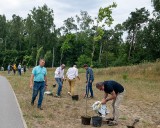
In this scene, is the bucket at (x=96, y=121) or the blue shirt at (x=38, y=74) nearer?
the bucket at (x=96, y=121)

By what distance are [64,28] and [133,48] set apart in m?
25.6

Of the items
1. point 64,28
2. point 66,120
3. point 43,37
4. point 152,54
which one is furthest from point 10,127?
point 64,28

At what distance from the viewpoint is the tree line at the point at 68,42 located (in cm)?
7192

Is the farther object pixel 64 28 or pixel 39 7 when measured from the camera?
pixel 64 28

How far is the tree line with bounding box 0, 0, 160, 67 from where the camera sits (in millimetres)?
71919

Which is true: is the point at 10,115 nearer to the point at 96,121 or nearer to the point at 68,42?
the point at 96,121

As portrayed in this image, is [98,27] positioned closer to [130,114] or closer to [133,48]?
[130,114]

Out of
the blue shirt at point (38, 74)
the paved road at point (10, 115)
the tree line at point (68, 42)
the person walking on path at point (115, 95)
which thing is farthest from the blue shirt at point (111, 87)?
the tree line at point (68, 42)

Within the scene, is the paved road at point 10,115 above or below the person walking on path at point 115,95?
below

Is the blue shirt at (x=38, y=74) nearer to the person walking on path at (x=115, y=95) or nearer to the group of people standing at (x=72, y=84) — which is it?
the group of people standing at (x=72, y=84)

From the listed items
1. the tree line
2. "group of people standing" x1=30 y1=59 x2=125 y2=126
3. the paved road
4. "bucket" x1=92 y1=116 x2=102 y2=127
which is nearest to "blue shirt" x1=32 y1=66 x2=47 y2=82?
"group of people standing" x1=30 y1=59 x2=125 y2=126

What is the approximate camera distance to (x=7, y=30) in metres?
87.3

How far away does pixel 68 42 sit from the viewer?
271ft

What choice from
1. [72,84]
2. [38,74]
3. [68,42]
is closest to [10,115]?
[38,74]
